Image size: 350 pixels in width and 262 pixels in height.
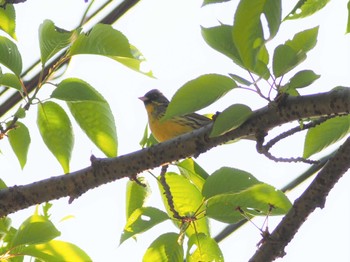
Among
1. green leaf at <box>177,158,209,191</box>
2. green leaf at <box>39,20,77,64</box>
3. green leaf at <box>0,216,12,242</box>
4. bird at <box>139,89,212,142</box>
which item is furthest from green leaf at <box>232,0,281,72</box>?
bird at <box>139,89,212,142</box>

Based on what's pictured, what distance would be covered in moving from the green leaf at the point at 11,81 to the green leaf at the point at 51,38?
A: 0.27ft

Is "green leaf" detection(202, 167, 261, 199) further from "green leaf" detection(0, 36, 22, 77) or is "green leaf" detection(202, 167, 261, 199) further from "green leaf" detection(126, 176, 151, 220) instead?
"green leaf" detection(0, 36, 22, 77)

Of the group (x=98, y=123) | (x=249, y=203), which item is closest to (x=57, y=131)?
(x=98, y=123)

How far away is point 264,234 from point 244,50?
1.52ft

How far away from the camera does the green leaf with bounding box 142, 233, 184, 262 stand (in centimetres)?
166

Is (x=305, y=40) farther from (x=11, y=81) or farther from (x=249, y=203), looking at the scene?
(x=11, y=81)

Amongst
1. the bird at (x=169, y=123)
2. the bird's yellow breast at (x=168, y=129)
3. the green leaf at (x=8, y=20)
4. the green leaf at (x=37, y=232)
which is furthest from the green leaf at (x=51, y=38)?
the bird's yellow breast at (x=168, y=129)

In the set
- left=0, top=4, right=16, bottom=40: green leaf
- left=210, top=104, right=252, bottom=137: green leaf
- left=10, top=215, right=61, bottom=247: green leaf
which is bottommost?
A: left=210, top=104, right=252, bottom=137: green leaf

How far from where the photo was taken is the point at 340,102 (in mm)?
1368

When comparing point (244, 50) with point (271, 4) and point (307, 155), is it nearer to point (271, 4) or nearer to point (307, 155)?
point (271, 4)

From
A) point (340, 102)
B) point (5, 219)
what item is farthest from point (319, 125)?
point (5, 219)

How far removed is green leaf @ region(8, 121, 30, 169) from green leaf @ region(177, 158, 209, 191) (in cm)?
36

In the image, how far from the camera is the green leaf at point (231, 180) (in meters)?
1.58

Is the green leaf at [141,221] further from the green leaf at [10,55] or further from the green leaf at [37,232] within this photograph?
the green leaf at [10,55]
